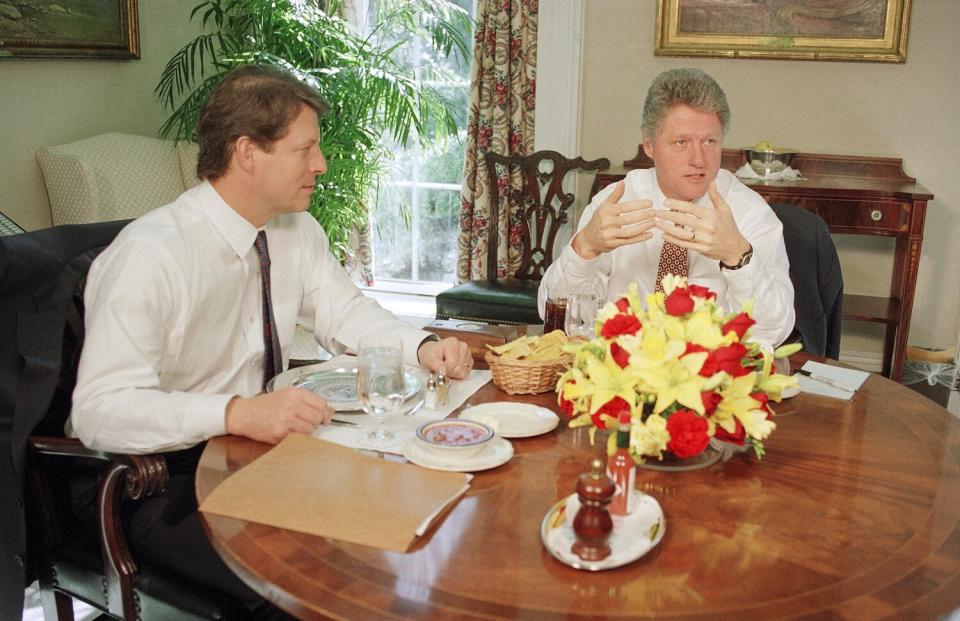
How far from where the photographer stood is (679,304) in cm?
140

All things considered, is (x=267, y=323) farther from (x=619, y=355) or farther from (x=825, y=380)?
(x=825, y=380)

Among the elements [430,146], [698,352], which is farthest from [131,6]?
[698,352]

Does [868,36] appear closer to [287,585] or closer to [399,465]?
[399,465]

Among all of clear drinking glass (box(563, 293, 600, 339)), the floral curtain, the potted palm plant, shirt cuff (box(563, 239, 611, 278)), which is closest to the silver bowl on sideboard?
the floral curtain

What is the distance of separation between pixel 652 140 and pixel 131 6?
2.66 metres

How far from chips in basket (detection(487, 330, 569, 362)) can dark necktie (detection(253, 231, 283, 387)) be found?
0.51 m

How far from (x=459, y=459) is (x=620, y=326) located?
13.0 inches

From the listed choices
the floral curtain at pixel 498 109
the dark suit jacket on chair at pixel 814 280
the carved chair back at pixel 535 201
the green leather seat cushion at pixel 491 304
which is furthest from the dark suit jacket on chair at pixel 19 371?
the floral curtain at pixel 498 109

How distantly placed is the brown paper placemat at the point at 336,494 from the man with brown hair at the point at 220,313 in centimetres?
11

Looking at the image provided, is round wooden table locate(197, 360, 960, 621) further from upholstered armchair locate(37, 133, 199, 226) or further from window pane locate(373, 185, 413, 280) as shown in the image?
window pane locate(373, 185, 413, 280)

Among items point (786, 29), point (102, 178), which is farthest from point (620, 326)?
point (786, 29)

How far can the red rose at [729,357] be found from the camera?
136cm

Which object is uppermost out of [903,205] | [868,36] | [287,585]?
[868,36]

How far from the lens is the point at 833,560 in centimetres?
124
